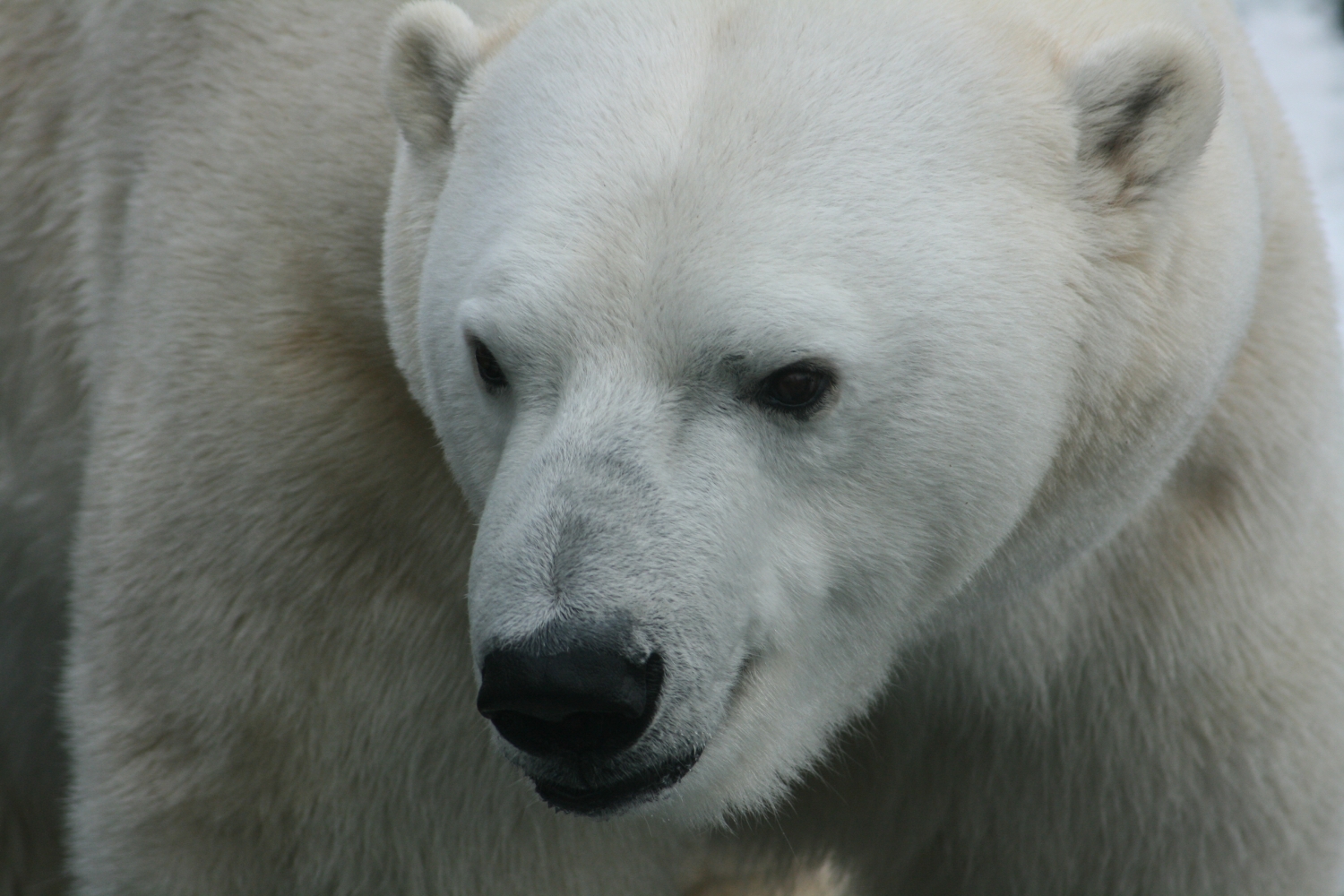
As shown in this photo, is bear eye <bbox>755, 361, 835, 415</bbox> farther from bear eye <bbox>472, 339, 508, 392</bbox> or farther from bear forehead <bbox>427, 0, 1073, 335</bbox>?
bear eye <bbox>472, 339, 508, 392</bbox>

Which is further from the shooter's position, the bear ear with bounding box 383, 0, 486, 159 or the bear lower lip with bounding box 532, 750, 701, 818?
the bear ear with bounding box 383, 0, 486, 159

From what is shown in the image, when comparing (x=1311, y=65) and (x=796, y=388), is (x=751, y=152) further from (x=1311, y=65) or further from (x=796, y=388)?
(x=1311, y=65)

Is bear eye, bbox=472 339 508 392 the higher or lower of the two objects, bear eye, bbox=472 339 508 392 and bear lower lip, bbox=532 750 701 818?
the higher

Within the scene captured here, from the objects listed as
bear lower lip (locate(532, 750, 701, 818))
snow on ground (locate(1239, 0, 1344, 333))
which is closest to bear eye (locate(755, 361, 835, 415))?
bear lower lip (locate(532, 750, 701, 818))

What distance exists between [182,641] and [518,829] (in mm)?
601

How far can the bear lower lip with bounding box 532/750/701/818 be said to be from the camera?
1.89 metres

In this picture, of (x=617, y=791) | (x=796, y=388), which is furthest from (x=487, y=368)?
(x=617, y=791)

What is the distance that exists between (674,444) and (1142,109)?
2.38ft

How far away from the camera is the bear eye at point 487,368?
1.93 meters

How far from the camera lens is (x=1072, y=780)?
268cm

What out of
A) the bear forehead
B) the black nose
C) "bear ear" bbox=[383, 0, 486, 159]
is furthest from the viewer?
"bear ear" bbox=[383, 0, 486, 159]

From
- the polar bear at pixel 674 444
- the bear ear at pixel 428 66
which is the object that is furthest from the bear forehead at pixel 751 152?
the bear ear at pixel 428 66

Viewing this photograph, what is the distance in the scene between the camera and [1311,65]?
7270mm

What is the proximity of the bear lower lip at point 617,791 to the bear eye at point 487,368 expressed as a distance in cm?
48
